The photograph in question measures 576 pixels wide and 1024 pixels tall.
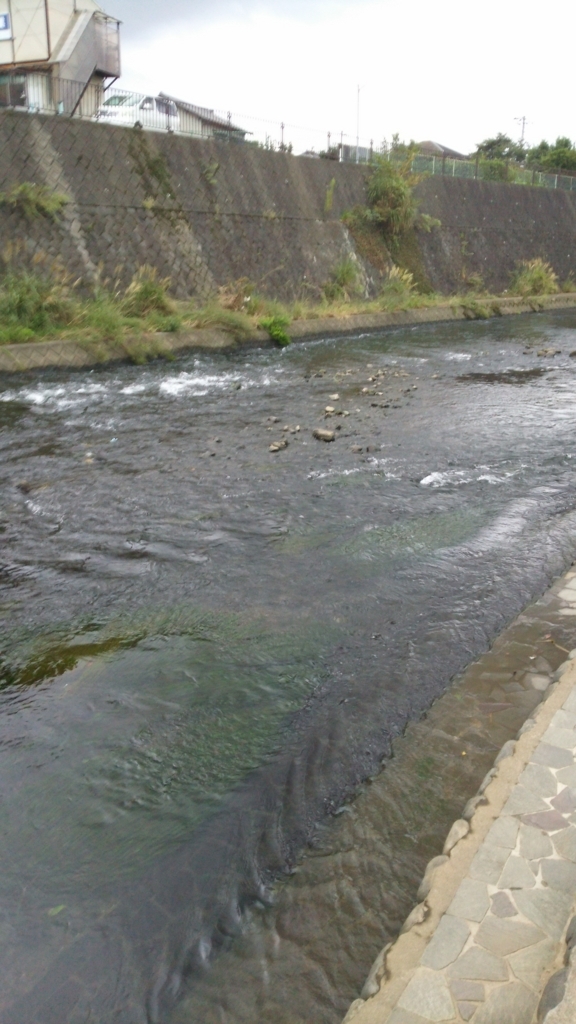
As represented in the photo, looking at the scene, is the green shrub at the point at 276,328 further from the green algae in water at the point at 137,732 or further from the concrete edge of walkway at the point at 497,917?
the concrete edge of walkway at the point at 497,917

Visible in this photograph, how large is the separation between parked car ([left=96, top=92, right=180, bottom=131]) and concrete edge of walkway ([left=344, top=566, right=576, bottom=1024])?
2150cm

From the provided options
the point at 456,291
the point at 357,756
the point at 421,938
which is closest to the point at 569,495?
the point at 357,756

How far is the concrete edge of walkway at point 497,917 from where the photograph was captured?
210 centimetres

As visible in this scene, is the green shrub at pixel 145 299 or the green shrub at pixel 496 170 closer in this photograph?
the green shrub at pixel 145 299

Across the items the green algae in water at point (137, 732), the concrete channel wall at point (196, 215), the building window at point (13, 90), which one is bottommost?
the green algae in water at point (137, 732)

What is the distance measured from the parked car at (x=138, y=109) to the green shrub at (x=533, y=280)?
41.8 ft

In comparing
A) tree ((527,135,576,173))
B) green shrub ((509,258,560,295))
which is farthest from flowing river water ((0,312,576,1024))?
tree ((527,135,576,173))

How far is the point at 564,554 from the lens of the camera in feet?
19.2

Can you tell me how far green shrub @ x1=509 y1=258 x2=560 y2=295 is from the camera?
2782 cm

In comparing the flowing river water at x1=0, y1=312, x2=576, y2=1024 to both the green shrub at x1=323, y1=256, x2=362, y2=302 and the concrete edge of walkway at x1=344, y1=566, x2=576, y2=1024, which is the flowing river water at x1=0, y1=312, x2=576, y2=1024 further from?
the green shrub at x1=323, y1=256, x2=362, y2=302

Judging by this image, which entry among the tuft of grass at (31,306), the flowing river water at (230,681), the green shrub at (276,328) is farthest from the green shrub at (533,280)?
the flowing river water at (230,681)

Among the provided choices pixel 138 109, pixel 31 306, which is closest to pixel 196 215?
pixel 138 109

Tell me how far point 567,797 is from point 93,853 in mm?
1774

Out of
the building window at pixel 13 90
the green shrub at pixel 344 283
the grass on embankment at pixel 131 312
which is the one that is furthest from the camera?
the green shrub at pixel 344 283
